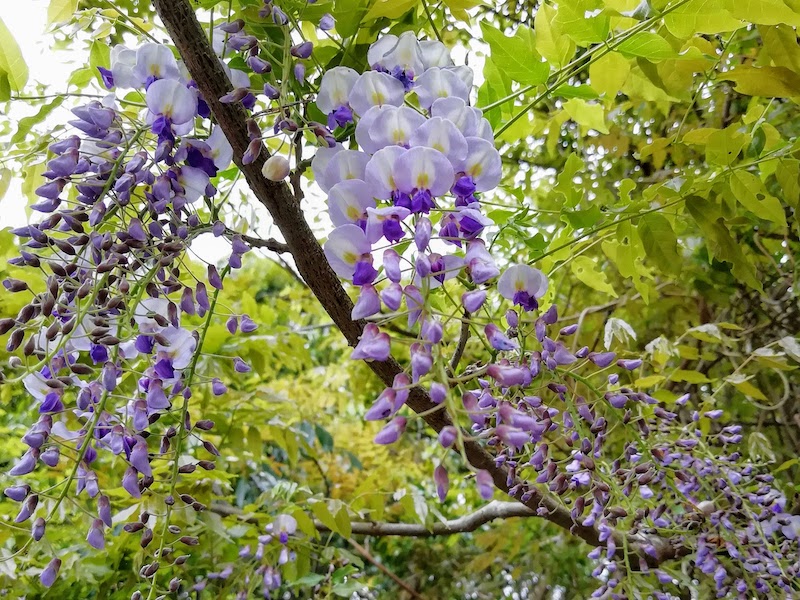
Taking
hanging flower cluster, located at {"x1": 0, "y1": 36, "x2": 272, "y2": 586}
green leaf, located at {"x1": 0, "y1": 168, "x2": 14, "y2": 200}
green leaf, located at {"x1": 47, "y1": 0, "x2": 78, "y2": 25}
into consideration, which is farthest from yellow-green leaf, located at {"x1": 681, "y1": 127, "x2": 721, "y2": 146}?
green leaf, located at {"x1": 0, "y1": 168, "x2": 14, "y2": 200}

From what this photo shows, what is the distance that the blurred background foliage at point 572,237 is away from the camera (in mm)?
610

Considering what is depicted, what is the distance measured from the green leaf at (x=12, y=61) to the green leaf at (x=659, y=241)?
669 millimetres

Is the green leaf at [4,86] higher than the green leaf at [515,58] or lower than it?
higher

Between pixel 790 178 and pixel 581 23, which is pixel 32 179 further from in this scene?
pixel 790 178

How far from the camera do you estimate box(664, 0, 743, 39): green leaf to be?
0.54 metres

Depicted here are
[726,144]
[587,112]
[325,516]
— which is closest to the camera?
[726,144]

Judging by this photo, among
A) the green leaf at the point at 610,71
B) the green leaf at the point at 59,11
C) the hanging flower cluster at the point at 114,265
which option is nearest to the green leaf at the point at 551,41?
the green leaf at the point at 610,71

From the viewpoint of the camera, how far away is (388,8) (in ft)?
1.72

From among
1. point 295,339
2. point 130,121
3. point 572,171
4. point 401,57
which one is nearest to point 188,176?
point 130,121

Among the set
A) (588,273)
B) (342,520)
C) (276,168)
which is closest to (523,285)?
(276,168)

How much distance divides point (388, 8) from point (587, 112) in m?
0.46

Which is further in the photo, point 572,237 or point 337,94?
point 572,237

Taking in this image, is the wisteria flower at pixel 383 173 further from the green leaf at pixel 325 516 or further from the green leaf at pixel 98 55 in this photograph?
the green leaf at pixel 325 516

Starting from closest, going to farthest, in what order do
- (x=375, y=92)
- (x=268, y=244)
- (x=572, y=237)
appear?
1. (x=375, y=92)
2. (x=268, y=244)
3. (x=572, y=237)
